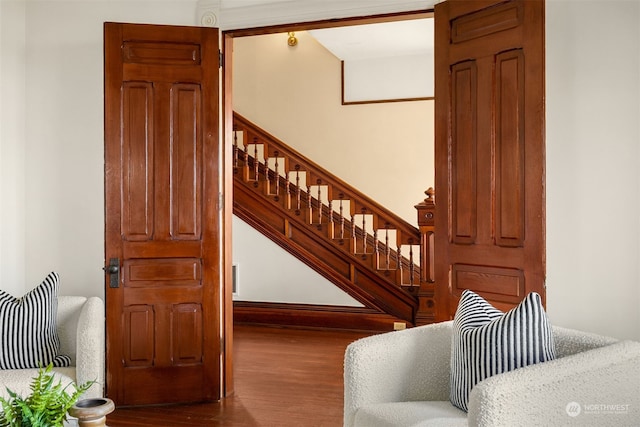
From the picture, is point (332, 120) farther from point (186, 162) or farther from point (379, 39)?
point (186, 162)

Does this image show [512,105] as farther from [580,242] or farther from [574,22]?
[580,242]

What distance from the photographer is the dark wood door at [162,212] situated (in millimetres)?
4297

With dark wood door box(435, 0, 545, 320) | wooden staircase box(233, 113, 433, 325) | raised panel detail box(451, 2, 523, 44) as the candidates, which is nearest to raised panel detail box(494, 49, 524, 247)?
dark wood door box(435, 0, 545, 320)

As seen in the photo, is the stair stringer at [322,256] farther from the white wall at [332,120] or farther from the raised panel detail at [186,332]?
the raised panel detail at [186,332]

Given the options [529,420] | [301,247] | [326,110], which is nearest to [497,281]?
[529,420]

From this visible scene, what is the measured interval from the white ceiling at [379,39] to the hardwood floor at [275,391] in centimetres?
306

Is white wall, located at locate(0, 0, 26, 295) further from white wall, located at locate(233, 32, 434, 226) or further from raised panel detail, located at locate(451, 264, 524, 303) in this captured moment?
white wall, located at locate(233, 32, 434, 226)

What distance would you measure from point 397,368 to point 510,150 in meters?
1.31

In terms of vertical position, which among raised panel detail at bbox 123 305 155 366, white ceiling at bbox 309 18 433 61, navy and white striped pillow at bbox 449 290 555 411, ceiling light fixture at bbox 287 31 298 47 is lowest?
raised panel detail at bbox 123 305 155 366

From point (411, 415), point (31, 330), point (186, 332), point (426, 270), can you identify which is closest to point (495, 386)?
point (411, 415)

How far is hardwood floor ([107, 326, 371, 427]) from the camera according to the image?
4.09 meters

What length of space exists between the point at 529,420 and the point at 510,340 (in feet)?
→ 1.10

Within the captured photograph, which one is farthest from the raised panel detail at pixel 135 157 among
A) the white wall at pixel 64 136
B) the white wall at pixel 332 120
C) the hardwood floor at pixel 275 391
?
Answer: the white wall at pixel 332 120

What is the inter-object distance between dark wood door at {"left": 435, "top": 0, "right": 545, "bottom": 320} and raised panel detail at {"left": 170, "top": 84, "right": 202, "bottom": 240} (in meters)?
1.50
